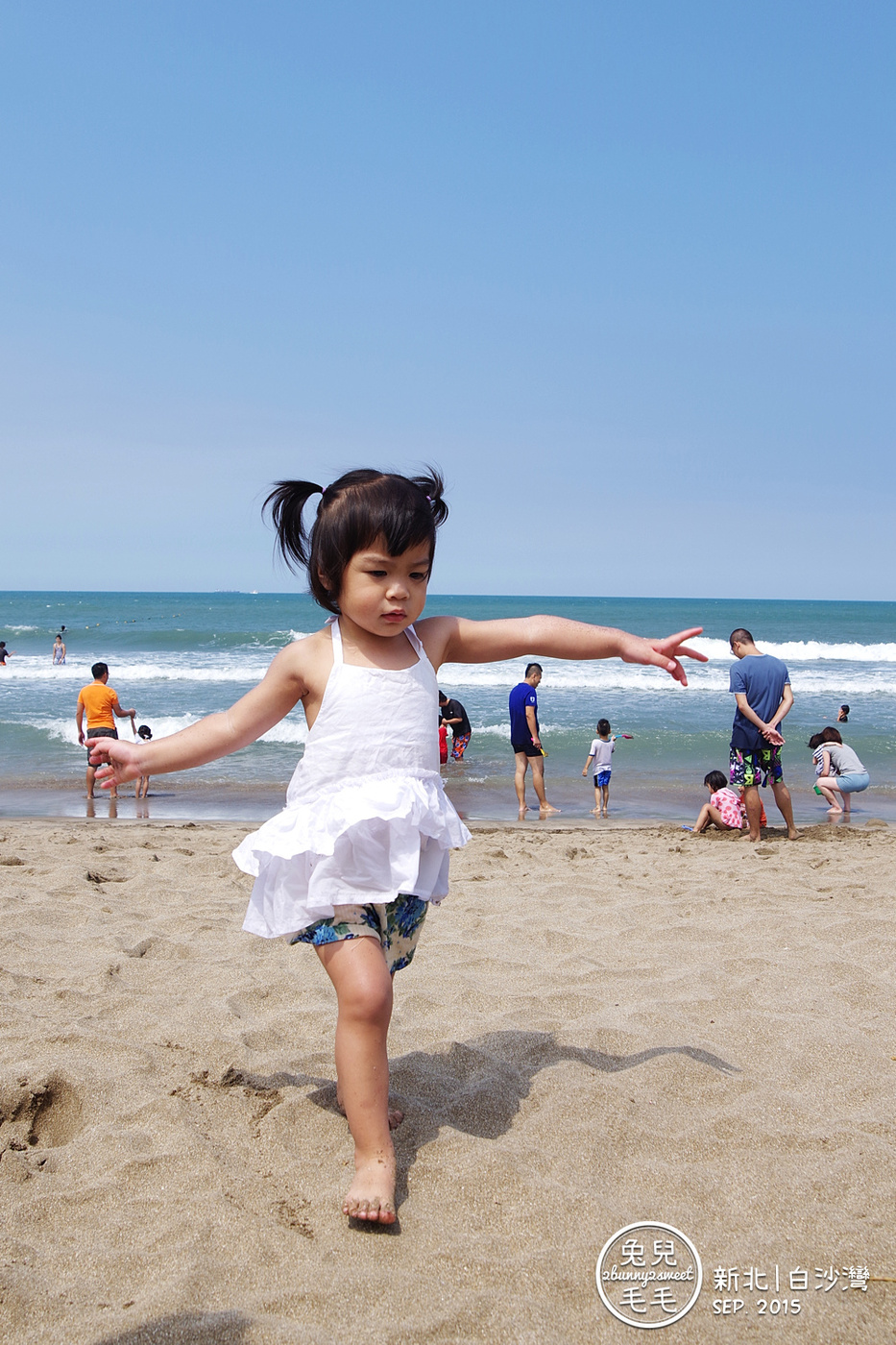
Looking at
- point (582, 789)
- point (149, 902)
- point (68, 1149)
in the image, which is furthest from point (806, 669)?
point (68, 1149)

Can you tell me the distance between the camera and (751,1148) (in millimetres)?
2562

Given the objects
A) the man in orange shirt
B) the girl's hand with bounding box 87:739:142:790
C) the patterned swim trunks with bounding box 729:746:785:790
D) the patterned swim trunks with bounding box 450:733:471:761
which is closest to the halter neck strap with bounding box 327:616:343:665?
the girl's hand with bounding box 87:739:142:790

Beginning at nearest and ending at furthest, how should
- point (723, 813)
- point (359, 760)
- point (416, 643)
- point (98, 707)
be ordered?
point (359, 760) → point (416, 643) → point (723, 813) → point (98, 707)

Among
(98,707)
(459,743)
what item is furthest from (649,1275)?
(459,743)

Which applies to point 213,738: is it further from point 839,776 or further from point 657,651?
point 839,776

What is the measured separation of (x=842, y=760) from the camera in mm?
10539

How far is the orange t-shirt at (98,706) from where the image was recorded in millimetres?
11109

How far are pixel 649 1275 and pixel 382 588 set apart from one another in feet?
5.81

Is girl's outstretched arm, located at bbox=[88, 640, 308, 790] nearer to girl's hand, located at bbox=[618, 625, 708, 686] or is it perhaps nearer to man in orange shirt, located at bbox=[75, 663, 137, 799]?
girl's hand, located at bbox=[618, 625, 708, 686]

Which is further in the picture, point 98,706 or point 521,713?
point 98,706

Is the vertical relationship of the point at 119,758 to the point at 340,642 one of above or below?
below

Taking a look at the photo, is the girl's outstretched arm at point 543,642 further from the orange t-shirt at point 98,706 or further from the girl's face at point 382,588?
the orange t-shirt at point 98,706

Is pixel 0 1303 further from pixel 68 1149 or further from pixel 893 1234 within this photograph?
pixel 893 1234

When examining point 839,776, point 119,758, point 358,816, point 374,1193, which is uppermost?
point 119,758
